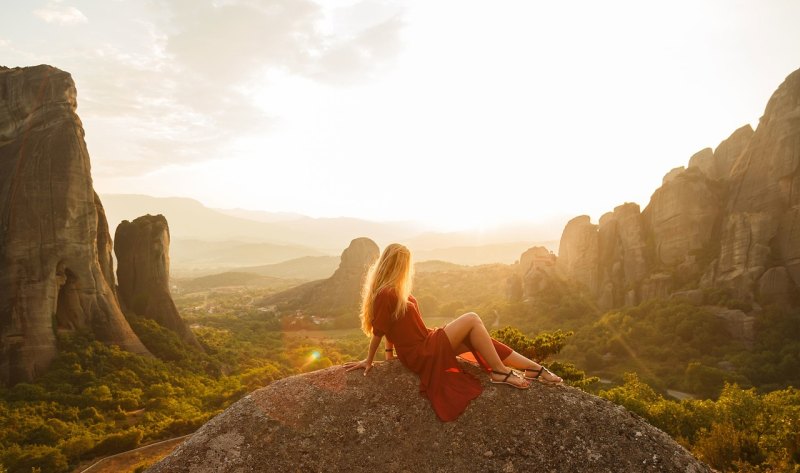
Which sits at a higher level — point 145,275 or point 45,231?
point 45,231

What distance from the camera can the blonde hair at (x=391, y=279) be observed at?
6.20 metres

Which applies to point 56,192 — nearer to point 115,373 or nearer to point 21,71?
point 21,71

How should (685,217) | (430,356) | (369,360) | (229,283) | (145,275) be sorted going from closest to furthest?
1. (430,356)
2. (369,360)
3. (145,275)
4. (685,217)
5. (229,283)

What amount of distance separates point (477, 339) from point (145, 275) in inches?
1668

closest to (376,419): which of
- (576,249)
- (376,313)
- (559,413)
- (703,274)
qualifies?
(376,313)

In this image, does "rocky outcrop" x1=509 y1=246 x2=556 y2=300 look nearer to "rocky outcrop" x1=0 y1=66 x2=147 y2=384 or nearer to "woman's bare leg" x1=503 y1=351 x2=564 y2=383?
"rocky outcrop" x1=0 y1=66 x2=147 y2=384

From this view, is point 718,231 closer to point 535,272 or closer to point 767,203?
point 767,203

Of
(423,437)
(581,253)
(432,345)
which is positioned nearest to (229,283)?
(581,253)

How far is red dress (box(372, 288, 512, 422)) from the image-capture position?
5504mm

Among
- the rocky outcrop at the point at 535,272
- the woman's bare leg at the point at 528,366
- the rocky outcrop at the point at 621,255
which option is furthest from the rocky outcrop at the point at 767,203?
the woman's bare leg at the point at 528,366

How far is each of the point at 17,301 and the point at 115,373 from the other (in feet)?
25.4

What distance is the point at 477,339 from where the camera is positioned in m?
5.88

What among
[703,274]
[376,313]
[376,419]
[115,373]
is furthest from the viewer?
[703,274]

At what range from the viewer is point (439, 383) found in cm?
566
